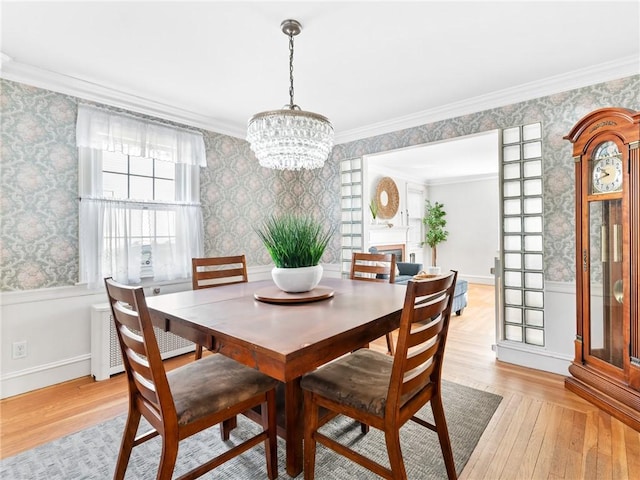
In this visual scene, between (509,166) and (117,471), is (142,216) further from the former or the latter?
(509,166)

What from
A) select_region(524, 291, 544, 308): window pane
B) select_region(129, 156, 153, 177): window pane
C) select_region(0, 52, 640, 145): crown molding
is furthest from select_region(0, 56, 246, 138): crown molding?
select_region(524, 291, 544, 308): window pane

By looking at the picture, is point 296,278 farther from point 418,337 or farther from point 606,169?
point 606,169

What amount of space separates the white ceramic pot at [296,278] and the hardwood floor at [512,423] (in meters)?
1.22

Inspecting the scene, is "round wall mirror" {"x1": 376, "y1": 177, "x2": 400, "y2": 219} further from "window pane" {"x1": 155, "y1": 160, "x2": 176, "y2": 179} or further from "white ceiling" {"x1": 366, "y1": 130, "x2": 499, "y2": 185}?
"window pane" {"x1": 155, "y1": 160, "x2": 176, "y2": 179}

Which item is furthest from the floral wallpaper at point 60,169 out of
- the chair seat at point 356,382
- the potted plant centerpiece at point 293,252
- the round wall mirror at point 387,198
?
the round wall mirror at point 387,198

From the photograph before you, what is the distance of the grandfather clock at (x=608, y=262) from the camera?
2039mm

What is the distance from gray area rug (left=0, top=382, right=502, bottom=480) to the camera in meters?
1.58

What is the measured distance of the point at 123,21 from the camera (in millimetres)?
1900

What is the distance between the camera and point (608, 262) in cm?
226

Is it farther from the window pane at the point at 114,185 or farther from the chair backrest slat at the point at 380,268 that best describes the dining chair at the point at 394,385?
the window pane at the point at 114,185

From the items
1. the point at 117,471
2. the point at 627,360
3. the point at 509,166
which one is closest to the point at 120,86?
the point at 117,471

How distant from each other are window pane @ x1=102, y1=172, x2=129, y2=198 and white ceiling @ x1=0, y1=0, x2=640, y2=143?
0.63 meters

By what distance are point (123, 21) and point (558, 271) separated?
364 centimetres

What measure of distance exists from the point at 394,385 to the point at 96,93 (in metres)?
3.18
